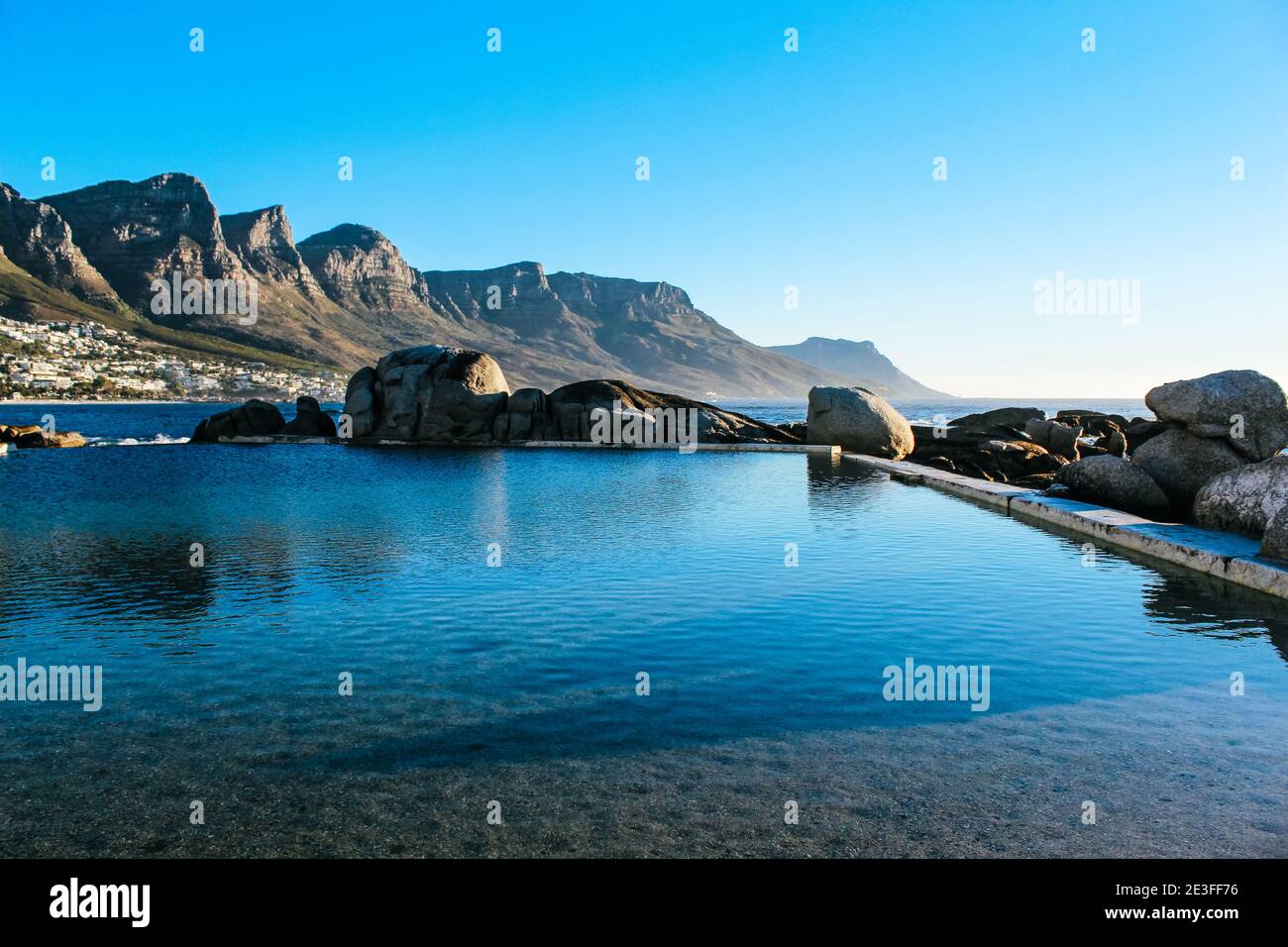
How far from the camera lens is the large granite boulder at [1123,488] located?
63.1 ft

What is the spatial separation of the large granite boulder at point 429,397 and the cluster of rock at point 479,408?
6 cm

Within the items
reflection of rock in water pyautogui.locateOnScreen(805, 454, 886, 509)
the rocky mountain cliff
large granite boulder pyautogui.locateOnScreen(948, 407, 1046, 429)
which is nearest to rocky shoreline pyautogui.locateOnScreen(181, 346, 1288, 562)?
large granite boulder pyautogui.locateOnScreen(948, 407, 1046, 429)

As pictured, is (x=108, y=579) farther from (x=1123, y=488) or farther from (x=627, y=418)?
(x=627, y=418)

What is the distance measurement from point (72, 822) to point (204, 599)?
21.9ft

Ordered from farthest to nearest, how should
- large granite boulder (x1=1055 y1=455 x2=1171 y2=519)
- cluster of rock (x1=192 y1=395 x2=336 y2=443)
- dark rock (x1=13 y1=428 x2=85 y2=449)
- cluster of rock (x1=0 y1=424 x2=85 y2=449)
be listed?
cluster of rock (x1=192 y1=395 x2=336 y2=443)
dark rock (x1=13 y1=428 x2=85 y2=449)
cluster of rock (x1=0 y1=424 x2=85 y2=449)
large granite boulder (x1=1055 y1=455 x2=1171 y2=519)

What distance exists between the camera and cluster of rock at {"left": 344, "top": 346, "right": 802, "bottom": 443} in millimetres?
47531

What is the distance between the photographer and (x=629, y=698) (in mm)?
7727

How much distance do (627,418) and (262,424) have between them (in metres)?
24.1

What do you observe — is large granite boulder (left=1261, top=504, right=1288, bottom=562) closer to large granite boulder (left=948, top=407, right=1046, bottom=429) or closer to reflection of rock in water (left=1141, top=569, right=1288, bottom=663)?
reflection of rock in water (left=1141, top=569, right=1288, bottom=663)

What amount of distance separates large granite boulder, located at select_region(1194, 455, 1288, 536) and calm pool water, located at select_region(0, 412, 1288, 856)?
2.62 meters

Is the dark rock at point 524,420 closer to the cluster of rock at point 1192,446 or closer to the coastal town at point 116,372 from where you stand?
the cluster of rock at point 1192,446

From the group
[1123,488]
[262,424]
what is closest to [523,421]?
[262,424]
